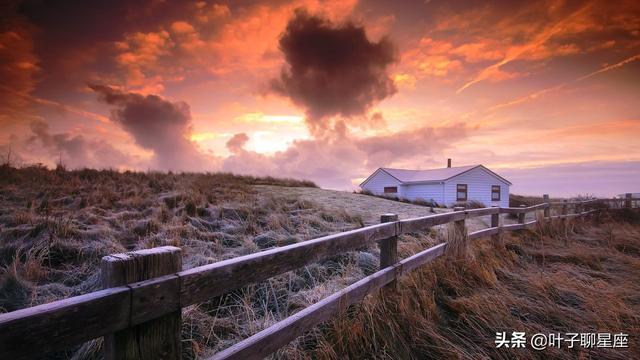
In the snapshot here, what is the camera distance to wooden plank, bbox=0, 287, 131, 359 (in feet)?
4.20

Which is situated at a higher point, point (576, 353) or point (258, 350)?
point (258, 350)

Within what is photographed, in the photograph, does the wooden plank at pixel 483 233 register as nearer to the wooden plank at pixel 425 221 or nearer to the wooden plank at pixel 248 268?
the wooden plank at pixel 425 221

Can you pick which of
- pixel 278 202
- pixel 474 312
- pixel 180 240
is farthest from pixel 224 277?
pixel 278 202

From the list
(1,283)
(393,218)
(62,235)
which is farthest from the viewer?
(62,235)

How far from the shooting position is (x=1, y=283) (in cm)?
485

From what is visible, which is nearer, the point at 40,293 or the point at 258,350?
the point at 258,350

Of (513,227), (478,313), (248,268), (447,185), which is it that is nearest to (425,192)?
(447,185)

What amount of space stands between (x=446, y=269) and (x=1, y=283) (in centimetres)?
623

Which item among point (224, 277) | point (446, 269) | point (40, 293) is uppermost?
point (224, 277)

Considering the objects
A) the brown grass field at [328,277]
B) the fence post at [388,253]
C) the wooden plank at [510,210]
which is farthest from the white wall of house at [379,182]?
the fence post at [388,253]

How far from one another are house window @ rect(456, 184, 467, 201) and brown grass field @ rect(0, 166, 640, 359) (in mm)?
20596

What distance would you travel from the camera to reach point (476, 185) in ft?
110

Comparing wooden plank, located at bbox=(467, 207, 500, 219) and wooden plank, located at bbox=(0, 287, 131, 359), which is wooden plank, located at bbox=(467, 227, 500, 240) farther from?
wooden plank, located at bbox=(0, 287, 131, 359)

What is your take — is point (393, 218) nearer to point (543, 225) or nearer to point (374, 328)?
point (374, 328)
